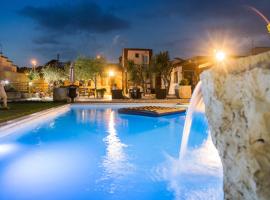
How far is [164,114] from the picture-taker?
45.4 feet

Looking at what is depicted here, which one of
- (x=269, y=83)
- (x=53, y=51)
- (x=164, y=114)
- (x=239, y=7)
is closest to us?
(x=269, y=83)

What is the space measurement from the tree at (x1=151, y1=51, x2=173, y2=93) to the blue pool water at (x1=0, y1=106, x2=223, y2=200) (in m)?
24.1

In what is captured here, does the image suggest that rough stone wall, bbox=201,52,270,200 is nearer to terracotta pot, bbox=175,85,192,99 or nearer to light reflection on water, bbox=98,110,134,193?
light reflection on water, bbox=98,110,134,193

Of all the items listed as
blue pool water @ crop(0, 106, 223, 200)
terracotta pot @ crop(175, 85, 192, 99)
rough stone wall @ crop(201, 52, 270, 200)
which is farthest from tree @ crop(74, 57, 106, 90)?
rough stone wall @ crop(201, 52, 270, 200)

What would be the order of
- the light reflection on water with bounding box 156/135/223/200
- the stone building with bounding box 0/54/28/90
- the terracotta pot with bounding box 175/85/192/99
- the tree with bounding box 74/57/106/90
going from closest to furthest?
the light reflection on water with bounding box 156/135/223/200 → the terracotta pot with bounding box 175/85/192/99 → the stone building with bounding box 0/54/28/90 → the tree with bounding box 74/57/106/90

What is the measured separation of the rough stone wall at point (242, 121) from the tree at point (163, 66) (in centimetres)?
3138

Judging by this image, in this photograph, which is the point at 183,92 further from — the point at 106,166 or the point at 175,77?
the point at 106,166

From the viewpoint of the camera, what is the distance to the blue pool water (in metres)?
4.27

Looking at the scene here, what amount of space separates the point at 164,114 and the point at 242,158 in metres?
11.9

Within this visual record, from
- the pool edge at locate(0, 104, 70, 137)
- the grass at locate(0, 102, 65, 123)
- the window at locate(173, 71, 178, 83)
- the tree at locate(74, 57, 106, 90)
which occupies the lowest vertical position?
the pool edge at locate(0, 104, 70, 137)

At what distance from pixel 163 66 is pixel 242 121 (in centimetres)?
3199

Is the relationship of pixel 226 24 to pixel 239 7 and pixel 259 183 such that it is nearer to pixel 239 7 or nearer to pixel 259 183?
pixel 239 7

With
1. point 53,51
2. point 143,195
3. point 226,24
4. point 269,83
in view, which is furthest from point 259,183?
point 53,51

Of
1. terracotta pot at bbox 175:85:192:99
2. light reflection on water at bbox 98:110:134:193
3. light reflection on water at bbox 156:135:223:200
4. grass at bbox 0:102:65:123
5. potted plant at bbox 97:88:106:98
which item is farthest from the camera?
potted plant at bbox 97:88:106:98
